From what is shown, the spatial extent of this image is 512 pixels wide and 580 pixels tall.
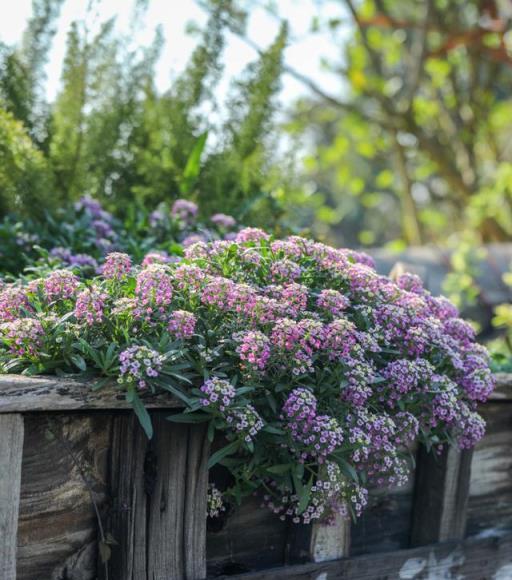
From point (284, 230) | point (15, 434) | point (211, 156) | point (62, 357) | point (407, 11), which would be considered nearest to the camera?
point (15, 434)

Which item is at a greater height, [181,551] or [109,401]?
[109,401]

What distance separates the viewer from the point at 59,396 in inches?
67.0

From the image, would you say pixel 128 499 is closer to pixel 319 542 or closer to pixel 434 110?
pixel 319 542

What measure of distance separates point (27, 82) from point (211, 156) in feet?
2.82

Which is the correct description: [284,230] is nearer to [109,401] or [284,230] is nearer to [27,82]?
[27,82]

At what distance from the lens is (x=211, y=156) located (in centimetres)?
373

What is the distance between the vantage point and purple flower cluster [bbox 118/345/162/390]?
1664 mm

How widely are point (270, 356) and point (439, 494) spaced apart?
3.01 feet

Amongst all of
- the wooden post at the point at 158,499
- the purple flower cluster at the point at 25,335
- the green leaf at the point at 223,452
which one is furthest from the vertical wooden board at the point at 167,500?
the purple flower cluster at the point at 25,335

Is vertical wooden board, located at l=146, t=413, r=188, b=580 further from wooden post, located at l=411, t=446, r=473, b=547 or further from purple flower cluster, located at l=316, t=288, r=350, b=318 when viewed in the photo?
wooden post, located at l=411, t=446, r=473, b=547

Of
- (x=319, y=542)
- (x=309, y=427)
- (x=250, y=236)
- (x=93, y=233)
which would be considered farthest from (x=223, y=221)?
(x=309, y=427)

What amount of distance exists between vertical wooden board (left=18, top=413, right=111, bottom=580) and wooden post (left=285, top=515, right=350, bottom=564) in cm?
53

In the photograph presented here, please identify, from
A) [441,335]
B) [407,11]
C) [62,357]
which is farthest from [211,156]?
[407,11]

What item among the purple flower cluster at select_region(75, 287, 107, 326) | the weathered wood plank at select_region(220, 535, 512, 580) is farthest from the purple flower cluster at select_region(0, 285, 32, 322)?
the weathered wood plank at select_region(220, 535, 512, 580)
